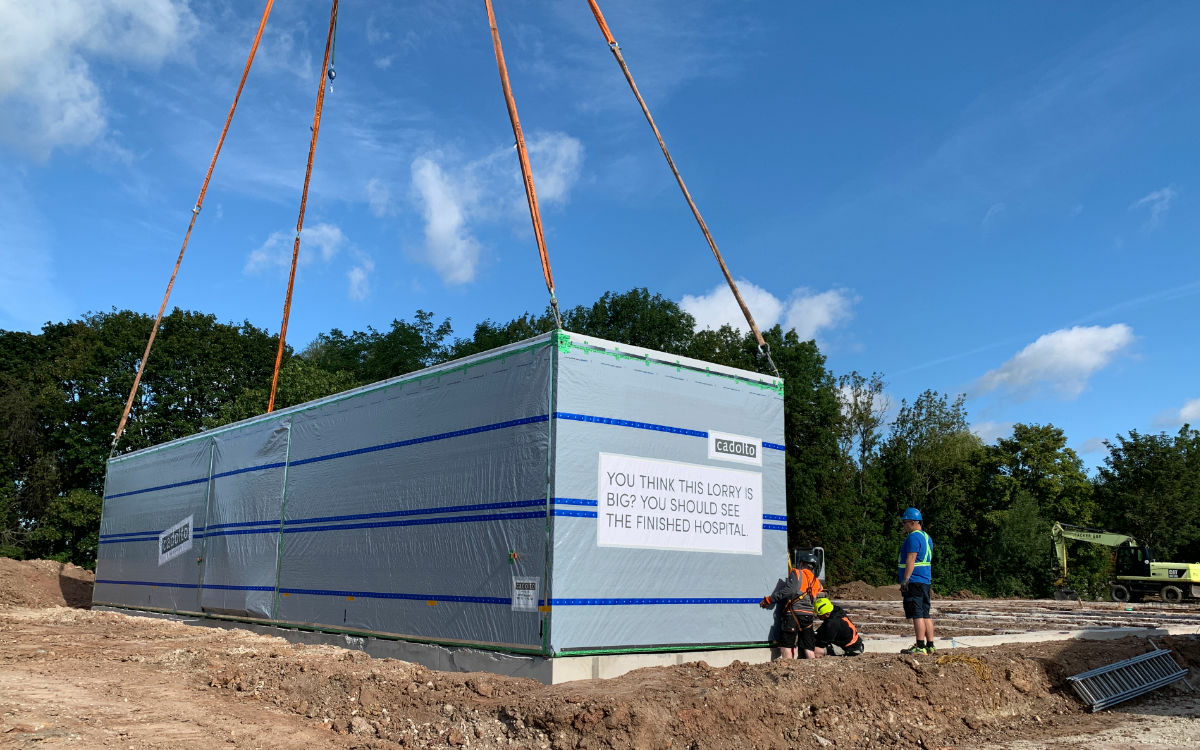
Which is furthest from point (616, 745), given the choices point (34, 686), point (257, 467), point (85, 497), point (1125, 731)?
point (85, 497)

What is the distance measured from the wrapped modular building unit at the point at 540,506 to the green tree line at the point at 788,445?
19.8 m

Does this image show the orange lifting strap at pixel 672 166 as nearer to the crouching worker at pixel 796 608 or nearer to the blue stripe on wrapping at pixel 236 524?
the crouching worker at pixel 796 608

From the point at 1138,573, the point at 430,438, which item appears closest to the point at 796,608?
the point at 430,438

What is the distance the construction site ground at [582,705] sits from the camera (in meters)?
6.15

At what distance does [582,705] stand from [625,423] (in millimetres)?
3074

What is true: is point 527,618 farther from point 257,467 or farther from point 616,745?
point 257,467

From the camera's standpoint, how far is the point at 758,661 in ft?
30.9

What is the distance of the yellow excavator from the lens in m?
29.4

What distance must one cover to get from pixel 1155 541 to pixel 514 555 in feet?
150

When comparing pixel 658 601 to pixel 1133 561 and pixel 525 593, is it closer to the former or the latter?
pixel 525 593

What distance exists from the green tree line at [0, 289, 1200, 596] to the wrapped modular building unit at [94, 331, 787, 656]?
1980 centimetres

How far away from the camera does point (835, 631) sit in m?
9.32

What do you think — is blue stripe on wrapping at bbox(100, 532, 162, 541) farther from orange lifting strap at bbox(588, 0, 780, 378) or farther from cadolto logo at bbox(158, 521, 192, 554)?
orange lifting strap at bbox(588, 0, 780, 378)

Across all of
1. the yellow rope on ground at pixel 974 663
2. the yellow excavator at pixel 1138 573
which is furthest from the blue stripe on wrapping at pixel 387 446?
A: the yellow excavator at pixel 1138 573
